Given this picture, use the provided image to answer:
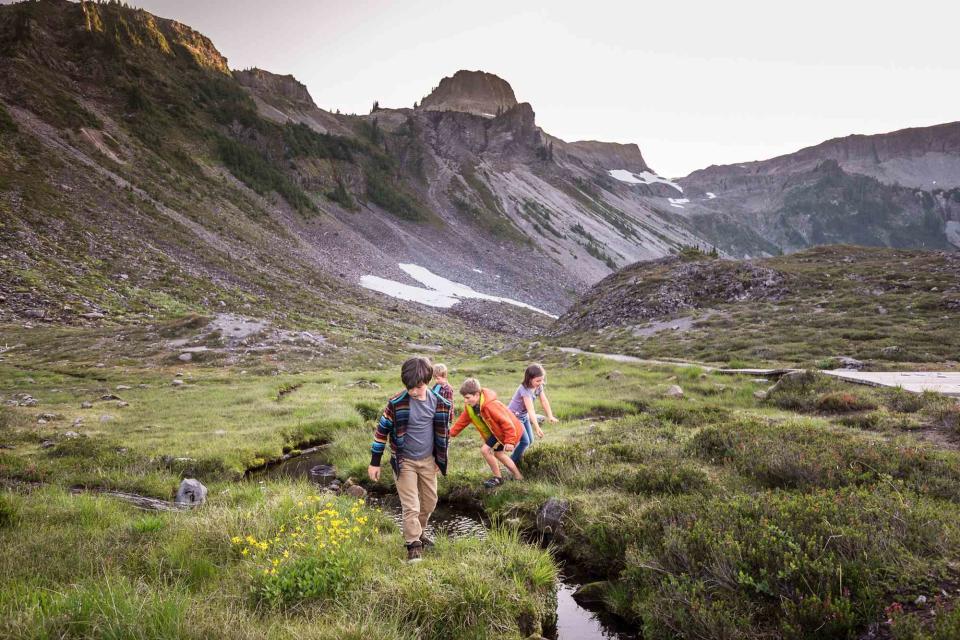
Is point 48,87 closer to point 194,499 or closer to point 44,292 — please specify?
point 44,292

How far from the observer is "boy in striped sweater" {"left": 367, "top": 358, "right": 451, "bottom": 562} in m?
6.37

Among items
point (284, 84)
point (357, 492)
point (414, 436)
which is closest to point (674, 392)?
point (357, 492)

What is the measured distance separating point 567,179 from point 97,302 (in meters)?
140

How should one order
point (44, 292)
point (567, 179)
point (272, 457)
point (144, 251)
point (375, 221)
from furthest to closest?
1. point (567, 179)
2. point (375, 221)
3. point (144, 251)
4. point (44, 292)
5. point (272, 457)

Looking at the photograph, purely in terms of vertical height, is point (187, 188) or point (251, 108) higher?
point (251, 108)

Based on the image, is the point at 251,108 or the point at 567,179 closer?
the point at 251,108

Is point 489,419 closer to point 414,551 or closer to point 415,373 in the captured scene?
point 415,373

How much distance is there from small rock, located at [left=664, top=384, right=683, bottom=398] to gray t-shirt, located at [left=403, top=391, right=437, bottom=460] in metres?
11.0

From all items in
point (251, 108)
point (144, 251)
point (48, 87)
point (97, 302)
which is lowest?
point (97, 302)

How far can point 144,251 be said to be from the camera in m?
36.5

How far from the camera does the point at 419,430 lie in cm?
651

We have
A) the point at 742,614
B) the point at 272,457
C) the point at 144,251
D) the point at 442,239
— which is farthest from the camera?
the point at 442,239

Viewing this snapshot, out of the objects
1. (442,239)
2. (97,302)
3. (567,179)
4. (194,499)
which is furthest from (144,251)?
(567,179)

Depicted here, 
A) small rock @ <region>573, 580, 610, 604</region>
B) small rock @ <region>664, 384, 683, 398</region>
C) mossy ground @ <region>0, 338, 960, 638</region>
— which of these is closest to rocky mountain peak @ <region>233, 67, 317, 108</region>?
small rock @ <region>664, 384, 683, 398</region>
